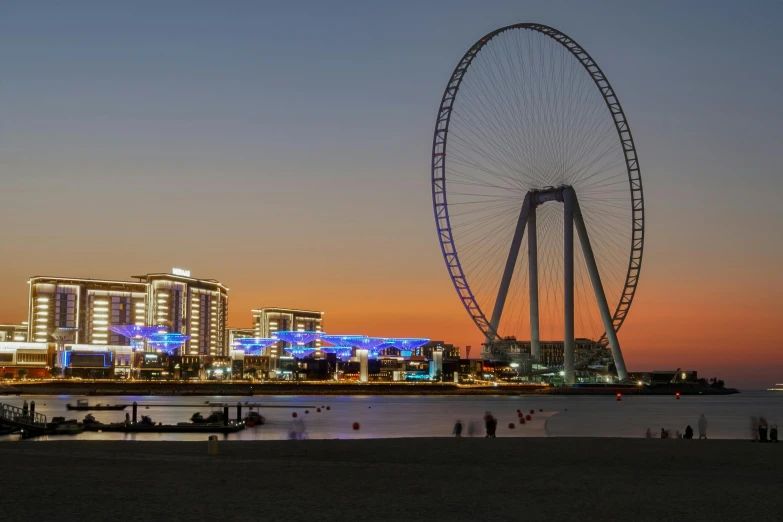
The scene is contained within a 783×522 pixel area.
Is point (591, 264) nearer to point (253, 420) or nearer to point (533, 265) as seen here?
point (533, 265)

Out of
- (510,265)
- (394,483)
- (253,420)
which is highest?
(510,265)

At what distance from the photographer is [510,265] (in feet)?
406

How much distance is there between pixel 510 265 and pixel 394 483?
326 feet

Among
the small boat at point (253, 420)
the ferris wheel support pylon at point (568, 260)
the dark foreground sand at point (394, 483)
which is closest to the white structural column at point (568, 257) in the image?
the ferris wheel support pylon at point (568, 260)

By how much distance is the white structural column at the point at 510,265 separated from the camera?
124 m

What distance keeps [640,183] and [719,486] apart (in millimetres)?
113988

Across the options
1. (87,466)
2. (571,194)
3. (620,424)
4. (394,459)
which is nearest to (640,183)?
(571,194)

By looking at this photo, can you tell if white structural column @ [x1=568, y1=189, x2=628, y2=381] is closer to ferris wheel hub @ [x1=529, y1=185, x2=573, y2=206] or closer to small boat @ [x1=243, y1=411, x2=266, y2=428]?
ferris wheel hub @ [x1=529, y1=185, x2=573, y2=206]

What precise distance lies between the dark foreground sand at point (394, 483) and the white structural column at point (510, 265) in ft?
279

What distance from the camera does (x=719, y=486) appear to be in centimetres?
2577

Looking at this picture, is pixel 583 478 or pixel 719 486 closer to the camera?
pixel 719 486

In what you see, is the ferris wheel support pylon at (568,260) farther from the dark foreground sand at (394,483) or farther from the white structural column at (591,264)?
the dark foreground sand at (394,483)

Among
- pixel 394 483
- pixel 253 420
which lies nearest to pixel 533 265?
pixel 253 420

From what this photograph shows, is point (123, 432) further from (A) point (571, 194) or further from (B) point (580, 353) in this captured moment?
(B) point (580, 353)
